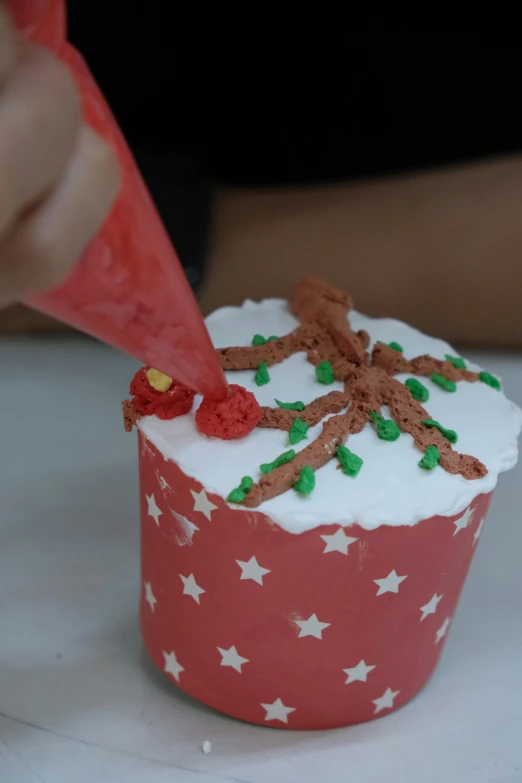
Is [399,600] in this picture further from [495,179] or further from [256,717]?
[495,179]

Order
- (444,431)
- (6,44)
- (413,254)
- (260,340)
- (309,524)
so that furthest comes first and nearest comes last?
(413,254) → (260,340) → (444,431) → (309,524) → (6,44)

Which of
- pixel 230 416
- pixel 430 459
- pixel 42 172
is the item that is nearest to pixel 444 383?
pixel 430 459

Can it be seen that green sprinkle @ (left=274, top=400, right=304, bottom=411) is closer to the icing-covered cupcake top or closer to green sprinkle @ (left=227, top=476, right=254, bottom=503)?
the icing-covered cupcake top

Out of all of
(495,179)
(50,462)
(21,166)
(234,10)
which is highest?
(21,166)

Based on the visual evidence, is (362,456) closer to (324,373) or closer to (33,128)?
(324,373)

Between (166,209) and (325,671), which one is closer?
(325,671)

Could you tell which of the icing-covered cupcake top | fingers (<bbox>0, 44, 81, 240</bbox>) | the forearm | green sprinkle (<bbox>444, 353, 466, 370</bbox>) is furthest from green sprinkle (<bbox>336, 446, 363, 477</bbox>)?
the forearm

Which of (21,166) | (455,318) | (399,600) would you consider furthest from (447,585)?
(455,318)

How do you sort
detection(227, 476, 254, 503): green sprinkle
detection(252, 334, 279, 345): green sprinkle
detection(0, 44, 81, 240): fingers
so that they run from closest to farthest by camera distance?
detection(0, 44, 81, 240): fingers
detection(227, 476, 254, 503): green sprinkle
detection(252, 334, 279, 345): green sprinkle
